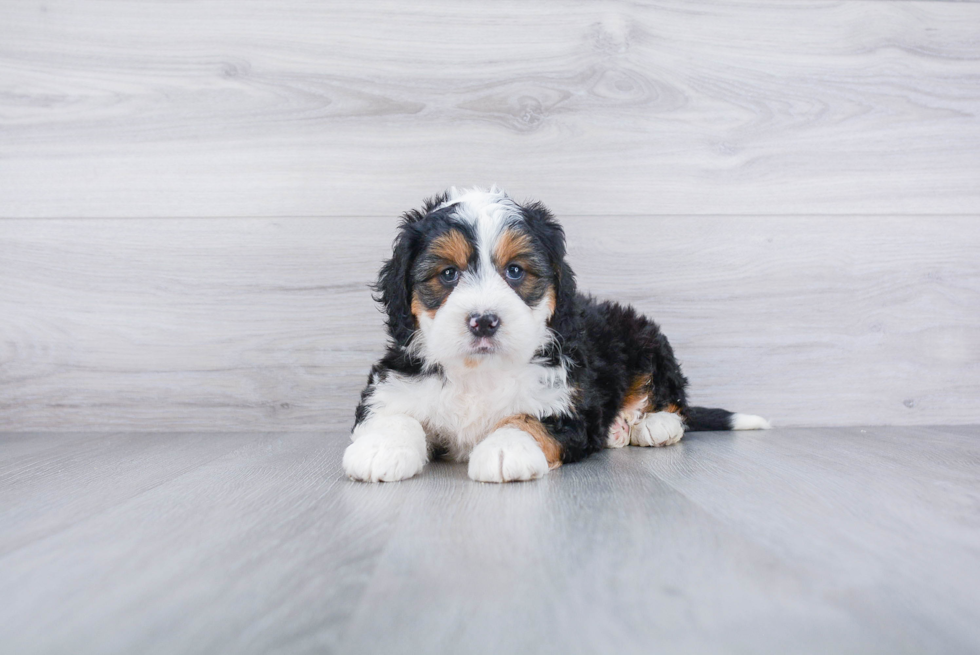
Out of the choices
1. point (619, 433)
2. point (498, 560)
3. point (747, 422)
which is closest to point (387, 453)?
point (498, 560)

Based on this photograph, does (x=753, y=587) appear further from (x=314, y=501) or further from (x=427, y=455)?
(x=427, y=455)

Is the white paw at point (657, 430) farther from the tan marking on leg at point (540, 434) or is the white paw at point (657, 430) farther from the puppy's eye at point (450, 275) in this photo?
the puppy's eye at point (450, 275)

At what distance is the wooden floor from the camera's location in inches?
31.3

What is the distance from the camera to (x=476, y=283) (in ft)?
5.67

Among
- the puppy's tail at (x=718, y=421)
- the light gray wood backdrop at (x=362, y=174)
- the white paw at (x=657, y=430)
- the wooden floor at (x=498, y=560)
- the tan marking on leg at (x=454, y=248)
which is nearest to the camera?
the wooden floor at (x=498, y=560)

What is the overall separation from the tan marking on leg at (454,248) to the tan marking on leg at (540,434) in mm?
424

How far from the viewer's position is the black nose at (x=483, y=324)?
5.27 ft

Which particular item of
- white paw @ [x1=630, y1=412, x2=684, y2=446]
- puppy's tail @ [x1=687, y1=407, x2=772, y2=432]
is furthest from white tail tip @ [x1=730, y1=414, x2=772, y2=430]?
white paw @ [x1=630, y1=412, x2=684, y2=446]

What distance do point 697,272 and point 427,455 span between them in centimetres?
142

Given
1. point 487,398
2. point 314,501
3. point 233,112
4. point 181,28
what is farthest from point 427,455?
point 181,28

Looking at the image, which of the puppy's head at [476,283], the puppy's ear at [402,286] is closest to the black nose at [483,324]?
the puppy's head at [476,283]

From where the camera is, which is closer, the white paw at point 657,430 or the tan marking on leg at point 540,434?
the tan marking on leg at point 540,434

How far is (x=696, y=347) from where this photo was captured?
8.91ft

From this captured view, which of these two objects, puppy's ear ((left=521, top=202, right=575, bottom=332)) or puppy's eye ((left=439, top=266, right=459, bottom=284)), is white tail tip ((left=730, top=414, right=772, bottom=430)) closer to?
puppy's ear ((left=521, top=202, right=575, bottom=332))
